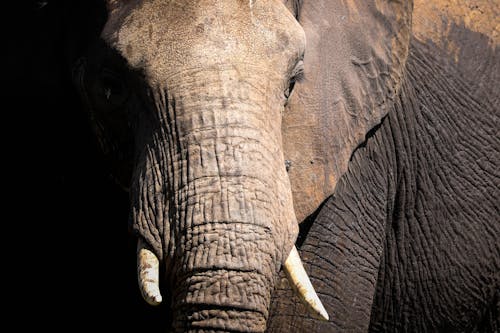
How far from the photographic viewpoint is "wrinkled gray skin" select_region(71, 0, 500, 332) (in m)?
3.32

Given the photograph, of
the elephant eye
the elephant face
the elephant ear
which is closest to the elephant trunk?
the elephant face

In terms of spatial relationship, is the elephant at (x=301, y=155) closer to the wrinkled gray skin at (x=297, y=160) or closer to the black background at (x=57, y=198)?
the wrinkled gray skin at (x=297, y=160)

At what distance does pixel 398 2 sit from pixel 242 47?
3.74 feet

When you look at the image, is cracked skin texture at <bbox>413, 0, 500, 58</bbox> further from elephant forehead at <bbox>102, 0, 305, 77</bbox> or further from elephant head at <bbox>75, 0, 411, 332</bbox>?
elephant forehead at <bbox>102, 0, 305, 77</bbox>

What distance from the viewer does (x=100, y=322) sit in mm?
4523

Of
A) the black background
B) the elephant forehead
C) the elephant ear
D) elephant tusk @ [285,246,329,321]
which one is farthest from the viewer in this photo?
the black background

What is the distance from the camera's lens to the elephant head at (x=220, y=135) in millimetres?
3275

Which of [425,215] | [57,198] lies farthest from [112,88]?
[425,215]

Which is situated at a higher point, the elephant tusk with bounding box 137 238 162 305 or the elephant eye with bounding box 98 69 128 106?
the elephant eye with bounding box 98 69 128 106

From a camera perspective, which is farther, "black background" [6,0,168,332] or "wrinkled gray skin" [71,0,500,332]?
"black background" [6,0,168,332]

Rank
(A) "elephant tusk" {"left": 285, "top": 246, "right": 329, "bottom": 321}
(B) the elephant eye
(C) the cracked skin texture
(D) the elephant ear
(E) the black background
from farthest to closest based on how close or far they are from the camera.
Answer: (C) the cracked skin texture < (E) the black background < (D) the elephant ear < (B) the elephant eye < (A) "elephant tusk" {"left": 285, "top": 246, "right": 329, "bottom": 321}

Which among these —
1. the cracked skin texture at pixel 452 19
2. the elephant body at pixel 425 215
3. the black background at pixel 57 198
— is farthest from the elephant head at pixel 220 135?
the cracked skin texture at pixel 452 19

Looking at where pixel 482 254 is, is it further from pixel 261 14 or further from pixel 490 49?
pixel 261 14

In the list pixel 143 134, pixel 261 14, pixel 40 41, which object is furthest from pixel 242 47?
pixel 40 41
